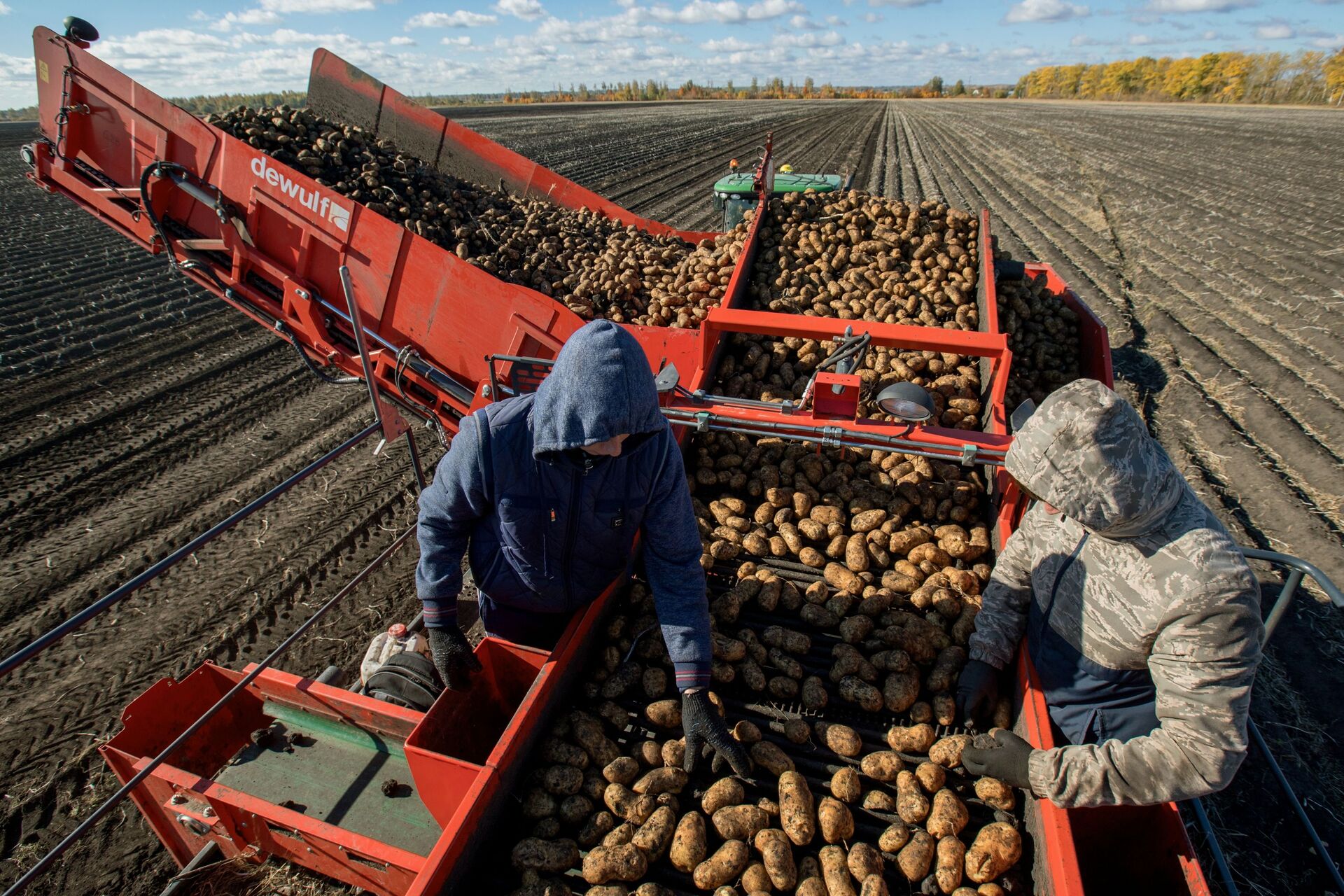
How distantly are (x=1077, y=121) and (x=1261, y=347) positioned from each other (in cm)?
3433

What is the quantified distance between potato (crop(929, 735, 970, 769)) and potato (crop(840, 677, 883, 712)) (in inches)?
10.7

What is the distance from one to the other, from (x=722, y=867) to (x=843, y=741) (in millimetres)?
671

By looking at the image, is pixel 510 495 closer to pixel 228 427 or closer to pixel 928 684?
pixel 928 684

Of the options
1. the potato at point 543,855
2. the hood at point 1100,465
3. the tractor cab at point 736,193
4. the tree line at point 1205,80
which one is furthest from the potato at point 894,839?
the tree line at point 1205,80

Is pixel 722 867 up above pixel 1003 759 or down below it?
below

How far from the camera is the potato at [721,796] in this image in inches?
96.8

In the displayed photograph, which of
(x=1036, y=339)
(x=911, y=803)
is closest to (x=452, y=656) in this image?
(x=911, y=803)

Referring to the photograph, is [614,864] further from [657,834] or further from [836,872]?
[836,872]

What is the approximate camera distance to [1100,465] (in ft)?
6.22

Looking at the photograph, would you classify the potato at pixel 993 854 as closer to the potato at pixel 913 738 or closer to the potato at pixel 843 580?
the potato at pixel 913 738

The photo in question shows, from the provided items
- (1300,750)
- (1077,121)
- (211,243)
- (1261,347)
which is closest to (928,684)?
Answer: (1300,750)

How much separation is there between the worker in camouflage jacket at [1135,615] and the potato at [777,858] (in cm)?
73

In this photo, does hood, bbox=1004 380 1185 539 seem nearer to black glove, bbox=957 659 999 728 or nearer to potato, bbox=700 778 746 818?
black glove, bbox=957 659 999 728

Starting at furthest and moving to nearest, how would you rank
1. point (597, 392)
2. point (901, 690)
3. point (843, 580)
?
point (843, 580)
point (901, 690)
point (597, 392)
